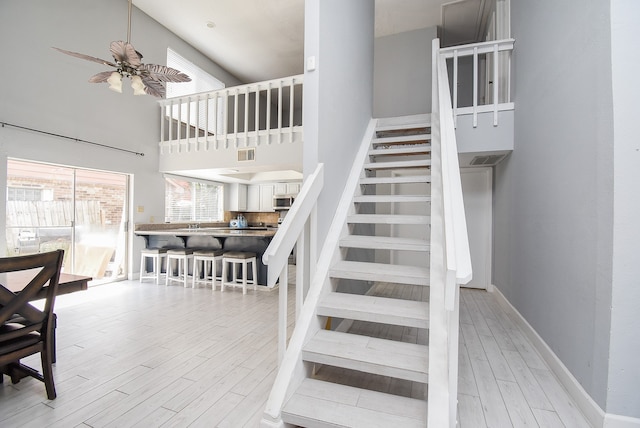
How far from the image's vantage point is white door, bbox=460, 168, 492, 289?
14.8 feet

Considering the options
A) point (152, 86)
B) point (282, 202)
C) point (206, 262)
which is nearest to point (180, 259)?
point (206, 262)

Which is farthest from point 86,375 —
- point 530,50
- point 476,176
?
point 476,176

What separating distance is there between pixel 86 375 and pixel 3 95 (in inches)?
144

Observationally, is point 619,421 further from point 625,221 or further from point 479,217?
point 479,217

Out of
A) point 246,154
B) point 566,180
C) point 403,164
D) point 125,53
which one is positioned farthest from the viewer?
point 246,154

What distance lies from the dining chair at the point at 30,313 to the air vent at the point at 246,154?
3452mm

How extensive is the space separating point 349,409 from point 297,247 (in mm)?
1005

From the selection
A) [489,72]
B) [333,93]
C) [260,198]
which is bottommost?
[260,198]

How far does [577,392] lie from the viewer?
1.79 meters

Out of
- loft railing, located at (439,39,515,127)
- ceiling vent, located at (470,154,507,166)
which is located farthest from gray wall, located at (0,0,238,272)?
ceiling vent, located at (470,154,507,166)

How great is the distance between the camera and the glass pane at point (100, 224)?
449cm

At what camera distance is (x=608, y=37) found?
158 centimetres

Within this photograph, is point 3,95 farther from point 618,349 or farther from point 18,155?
point 618,349

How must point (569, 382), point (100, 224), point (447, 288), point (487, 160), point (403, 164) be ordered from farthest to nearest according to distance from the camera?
point (100, 224)
point (487, 160)
point (403, 164)
point (569, 382)
point (447, 288)
